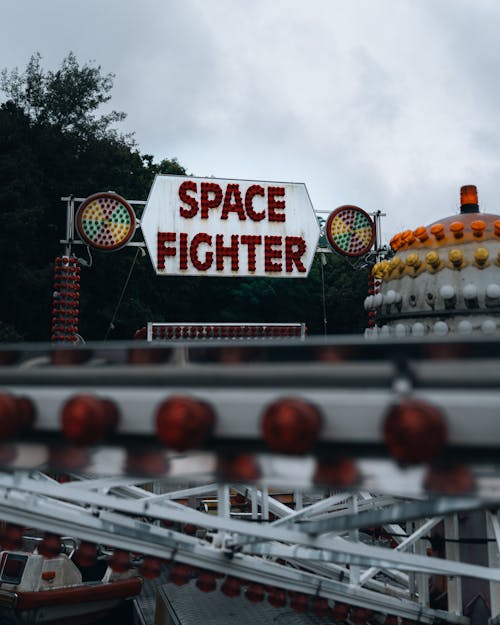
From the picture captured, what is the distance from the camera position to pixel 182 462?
8.57 feet

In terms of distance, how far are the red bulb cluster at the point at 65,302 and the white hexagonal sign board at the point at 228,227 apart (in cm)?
231

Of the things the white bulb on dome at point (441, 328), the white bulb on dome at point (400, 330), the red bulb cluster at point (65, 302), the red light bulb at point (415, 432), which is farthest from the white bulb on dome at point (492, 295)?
the red bulb cluster at point (65, 302)

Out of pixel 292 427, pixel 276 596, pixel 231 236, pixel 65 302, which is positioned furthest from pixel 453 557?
pixel 65 302

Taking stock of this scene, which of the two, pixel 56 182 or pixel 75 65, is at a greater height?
pixel 75 65

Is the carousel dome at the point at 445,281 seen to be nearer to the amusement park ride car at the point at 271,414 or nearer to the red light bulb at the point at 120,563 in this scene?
the red light bulb at the point at 120,563

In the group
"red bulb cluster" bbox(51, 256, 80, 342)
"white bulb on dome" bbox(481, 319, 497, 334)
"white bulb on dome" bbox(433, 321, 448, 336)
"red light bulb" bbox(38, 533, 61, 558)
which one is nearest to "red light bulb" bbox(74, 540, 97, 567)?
"red light bulb" bbox(38, 533, 61, 558)

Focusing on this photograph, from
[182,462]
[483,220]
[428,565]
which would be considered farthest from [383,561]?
[483,220]

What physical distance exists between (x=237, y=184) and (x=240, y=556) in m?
12.7

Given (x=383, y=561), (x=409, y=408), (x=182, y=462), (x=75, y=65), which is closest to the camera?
(x=409, y=408)

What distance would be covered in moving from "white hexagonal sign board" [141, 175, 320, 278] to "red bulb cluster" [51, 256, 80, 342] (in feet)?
7.59

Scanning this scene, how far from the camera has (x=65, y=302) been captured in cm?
1634

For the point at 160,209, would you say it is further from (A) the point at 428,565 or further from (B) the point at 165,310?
(B) the point at 165,310

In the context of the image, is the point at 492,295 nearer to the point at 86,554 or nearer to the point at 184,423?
the point at 86,554

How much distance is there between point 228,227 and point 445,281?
957cm
